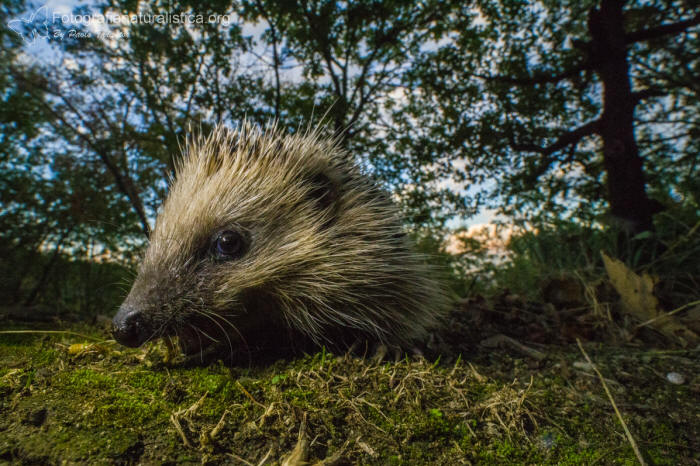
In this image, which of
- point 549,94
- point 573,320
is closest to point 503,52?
point 549,94

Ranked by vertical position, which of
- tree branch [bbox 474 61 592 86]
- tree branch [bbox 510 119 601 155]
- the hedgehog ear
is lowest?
the hedgehog ear

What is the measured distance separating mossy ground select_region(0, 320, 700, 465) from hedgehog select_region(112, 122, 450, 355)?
265 millimetres

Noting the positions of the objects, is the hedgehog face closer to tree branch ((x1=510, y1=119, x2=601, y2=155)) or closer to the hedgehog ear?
the hedgehog ear

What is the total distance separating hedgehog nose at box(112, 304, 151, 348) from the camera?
5.53 ft

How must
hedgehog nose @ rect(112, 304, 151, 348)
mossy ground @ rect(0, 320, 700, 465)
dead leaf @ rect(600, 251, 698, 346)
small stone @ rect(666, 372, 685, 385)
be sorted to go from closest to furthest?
1. mossy ground @ rect(0, 320, 700, 465)
2. hedgehog nose @ rect(112, 304, 151, 348)
3. small stone @ rect(666, 372, 685, 385)
4. dead leaf @ rect(600, 251, 698, 346)

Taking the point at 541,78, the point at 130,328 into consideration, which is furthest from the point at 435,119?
the point at 130,328

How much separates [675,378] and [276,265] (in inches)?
97.7

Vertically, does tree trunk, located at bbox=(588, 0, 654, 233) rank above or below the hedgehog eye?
above

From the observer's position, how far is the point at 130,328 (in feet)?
5.58

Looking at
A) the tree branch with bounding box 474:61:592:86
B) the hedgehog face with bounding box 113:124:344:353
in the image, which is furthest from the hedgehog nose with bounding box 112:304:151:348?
the tree branch with bounding box 474:61:592:86

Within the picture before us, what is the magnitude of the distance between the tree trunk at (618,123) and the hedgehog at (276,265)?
4031 mm

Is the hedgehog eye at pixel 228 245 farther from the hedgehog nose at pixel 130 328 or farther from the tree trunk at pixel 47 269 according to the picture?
the tree trunk at pixel 47 269

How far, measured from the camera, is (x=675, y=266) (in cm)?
441

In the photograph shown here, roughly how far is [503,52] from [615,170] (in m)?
2.44
